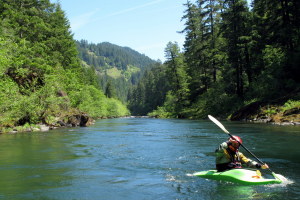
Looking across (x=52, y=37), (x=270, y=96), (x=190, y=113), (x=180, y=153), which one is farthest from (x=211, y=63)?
(x=180, y=153)

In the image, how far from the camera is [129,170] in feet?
32.4

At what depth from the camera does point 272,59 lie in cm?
3109

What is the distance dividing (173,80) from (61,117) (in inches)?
1114

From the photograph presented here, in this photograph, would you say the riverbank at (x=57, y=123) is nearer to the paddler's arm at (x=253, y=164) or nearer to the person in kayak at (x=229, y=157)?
the person in kayak at (x=229, y=157)

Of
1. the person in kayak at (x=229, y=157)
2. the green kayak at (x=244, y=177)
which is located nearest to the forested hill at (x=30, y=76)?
the person in kayak at (x=229, y=157)

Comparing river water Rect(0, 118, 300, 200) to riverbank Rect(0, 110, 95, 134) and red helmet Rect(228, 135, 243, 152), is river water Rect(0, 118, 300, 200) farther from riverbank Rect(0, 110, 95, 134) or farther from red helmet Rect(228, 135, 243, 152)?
riverbank Rect(0, 110, 95, 134)

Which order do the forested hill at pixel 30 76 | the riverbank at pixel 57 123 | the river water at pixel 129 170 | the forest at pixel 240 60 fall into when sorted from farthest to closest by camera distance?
the forest at pixel 240 60
the riverbank at pixel 57 123
the forested hill at pixel 30 76
the river water at pixel 129 170

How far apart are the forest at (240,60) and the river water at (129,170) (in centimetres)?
1356

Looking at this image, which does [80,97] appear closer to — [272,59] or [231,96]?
[231,96]

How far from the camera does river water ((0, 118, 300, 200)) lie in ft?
23.5

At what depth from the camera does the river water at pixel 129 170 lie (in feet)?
23.5

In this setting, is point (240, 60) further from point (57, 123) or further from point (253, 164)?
point (253, 164)

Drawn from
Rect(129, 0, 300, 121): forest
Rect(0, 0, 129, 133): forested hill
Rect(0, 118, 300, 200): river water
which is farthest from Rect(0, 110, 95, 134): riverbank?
Rect(129, 0, 300, 121): forest

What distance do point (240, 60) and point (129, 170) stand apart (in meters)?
28.0
